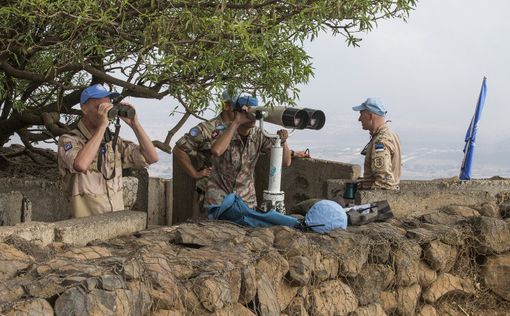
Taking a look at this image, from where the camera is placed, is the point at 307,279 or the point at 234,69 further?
the point at 234,69

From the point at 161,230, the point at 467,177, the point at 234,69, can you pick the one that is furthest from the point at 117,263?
the point at 467,177

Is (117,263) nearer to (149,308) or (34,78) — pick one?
(149,308)

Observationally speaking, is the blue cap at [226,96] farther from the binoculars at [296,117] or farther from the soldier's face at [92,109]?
the soldier's face at [92,109]

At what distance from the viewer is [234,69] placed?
9125 mm

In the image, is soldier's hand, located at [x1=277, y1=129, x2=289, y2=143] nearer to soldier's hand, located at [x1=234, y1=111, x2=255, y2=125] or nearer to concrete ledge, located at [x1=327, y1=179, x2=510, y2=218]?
soldier's hand, located at [x1=234, y1=111, x2=255, y2=125]

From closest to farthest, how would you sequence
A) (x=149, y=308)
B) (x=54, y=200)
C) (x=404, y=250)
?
1. (x=149, y=308)
2. (x=404, y=250)
3. (x=54, y=200)

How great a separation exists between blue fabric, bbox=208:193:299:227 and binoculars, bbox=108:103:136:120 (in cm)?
102

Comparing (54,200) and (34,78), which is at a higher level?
(34,78)

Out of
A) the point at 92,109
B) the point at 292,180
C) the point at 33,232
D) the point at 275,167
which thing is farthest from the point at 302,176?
the point at 33,232

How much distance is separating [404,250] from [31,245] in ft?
11.3

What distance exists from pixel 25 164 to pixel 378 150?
17.7ft

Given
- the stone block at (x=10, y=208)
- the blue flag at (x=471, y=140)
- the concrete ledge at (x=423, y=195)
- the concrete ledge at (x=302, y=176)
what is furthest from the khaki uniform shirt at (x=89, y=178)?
the blue flag at (x=471, y=140)

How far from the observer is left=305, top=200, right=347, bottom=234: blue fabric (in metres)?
7.41

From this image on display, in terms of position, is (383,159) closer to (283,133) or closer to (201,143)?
(283,133)
